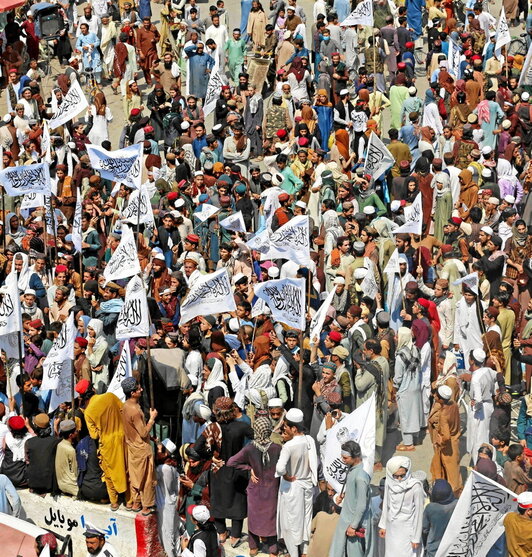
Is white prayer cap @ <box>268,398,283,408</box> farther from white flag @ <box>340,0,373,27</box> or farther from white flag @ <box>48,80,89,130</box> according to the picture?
white flag @ <box>340,0,373,27</box>

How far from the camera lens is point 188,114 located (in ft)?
78.0

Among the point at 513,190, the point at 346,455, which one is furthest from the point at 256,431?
the point at 513,190

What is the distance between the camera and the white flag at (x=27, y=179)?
64.7ft

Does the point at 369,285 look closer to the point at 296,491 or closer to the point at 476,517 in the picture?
the point at 296,491

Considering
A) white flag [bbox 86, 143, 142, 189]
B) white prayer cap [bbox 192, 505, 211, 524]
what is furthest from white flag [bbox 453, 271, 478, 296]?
white prayer cap [bbox 192, 505, 211, 524]

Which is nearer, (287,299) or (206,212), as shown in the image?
(287,299)

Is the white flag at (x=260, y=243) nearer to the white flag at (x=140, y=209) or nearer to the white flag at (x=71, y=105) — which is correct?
the white flag at (x=140, y=209)

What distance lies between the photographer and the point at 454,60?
2464 centimetres

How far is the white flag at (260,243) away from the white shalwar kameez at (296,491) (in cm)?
438

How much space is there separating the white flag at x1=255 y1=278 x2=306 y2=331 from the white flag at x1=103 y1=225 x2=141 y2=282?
1.59 m

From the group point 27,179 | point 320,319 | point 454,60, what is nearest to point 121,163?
point 27,179

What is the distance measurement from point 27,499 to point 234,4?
18.4 metres

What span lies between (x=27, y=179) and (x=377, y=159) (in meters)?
4.37

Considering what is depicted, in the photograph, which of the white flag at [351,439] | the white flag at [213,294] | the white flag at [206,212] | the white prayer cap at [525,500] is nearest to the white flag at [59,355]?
the white flag at [213,294]
